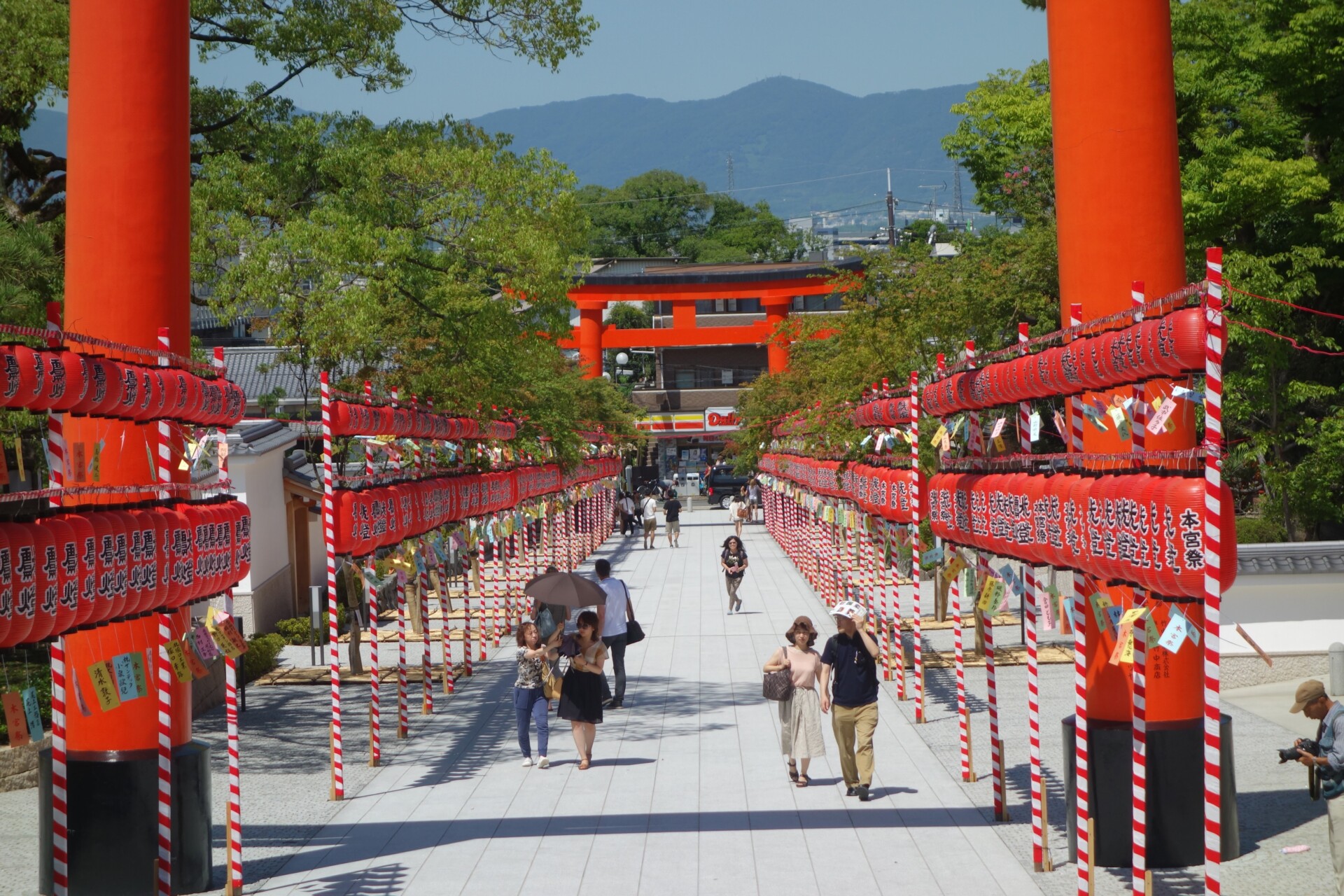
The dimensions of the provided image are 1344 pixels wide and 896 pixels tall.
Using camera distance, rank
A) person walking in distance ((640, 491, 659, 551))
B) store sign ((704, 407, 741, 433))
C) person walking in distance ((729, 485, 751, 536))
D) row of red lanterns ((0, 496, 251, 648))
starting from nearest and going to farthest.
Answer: row of red lanterns ((0, 496, 251, 648)) → person walking in distance ((729, 485, 751, 536)) → person walking in distance ((640, 491, 659, 551)) → store sign ((704, 407, 741, 433))

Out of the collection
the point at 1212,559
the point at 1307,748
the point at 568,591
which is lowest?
the point at 1307,748

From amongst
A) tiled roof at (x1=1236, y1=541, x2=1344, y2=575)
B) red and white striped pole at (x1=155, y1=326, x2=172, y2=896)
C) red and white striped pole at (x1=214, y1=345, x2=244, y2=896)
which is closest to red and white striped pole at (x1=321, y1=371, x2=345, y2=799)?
red and white striped pole at (x1=214, y1=345, x2=244, y2=896)

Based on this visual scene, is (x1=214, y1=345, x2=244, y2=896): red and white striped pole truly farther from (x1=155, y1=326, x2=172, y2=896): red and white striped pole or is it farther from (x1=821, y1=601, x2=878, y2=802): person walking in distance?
(x1=821, y1=601, x2=878, y2=802): person walking in distance

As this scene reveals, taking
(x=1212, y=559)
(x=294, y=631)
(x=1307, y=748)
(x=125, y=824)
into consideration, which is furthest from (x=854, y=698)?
(x=294, y=631)

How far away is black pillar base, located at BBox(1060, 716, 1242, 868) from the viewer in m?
9.48

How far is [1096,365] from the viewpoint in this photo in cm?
877

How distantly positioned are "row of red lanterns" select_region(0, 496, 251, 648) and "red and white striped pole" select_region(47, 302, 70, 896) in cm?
58

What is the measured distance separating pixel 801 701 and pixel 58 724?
6.06 m

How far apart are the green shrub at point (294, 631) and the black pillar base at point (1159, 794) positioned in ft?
51.8

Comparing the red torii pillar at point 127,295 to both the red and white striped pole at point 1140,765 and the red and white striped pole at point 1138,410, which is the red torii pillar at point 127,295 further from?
the red and white striped pole at point 1138,410

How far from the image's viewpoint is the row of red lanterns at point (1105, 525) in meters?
7.23

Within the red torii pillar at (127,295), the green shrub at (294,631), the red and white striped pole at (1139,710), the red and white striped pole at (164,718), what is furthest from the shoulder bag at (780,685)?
the green shrub at (294,631)

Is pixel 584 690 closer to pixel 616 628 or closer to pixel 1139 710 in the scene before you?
pixel 616 628

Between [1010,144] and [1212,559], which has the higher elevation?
[1010,144]
